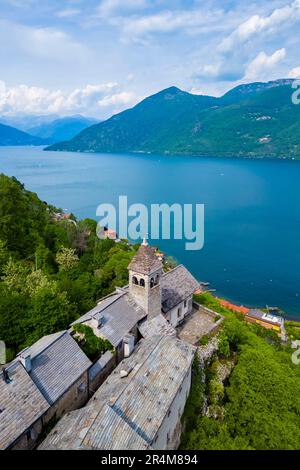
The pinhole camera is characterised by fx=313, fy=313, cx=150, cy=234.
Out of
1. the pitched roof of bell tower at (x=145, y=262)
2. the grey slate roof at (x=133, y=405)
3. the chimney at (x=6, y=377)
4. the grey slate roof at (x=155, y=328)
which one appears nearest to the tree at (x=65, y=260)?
the pitched roof of bell tower at (x=145, y=262)

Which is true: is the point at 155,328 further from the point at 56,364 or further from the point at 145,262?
the point at 56,364

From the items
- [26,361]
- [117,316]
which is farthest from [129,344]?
[26,361]

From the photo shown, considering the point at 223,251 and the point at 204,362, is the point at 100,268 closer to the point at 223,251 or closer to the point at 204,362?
the point at 204,362

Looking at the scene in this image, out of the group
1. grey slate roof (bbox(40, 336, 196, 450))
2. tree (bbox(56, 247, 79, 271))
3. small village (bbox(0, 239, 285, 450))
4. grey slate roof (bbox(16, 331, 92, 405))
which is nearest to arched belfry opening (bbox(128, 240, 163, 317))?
small village (bbox(0, 239, 285, 450))

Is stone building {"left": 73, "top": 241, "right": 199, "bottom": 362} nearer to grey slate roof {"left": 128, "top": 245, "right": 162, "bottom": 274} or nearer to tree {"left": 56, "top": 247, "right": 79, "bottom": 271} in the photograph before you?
grey slate roof {"left": 128, "top": 245, "right": 162, "bottom": 274}
